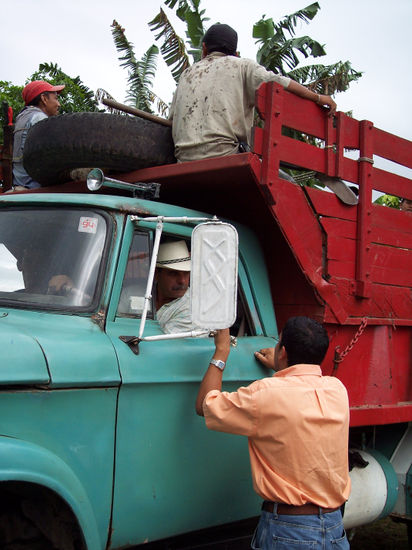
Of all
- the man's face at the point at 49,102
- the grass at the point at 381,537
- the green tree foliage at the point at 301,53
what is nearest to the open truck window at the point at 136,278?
the man's face at the point at 49,102

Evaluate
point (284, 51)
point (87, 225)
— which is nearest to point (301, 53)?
point (284, 51)

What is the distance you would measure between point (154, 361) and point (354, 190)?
6.26 feet

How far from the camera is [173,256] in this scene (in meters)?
3.09

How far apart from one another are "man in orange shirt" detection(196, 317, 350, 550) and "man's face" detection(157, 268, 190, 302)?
0.67 meters

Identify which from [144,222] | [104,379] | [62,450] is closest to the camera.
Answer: [62,450]

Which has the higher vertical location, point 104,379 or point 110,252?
point 110,252

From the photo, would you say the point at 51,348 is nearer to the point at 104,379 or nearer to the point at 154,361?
the point at 104,379

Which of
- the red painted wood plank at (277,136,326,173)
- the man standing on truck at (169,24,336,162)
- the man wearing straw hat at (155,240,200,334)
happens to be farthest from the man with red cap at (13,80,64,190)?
the red painted wood plank at (277,136,326,173)

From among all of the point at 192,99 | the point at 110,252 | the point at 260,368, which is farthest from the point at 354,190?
the point at 110,252

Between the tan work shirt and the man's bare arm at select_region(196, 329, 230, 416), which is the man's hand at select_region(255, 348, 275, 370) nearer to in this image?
the man's bare arm at select_region(196, 329, 230, 416)

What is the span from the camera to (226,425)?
2473 millimetres

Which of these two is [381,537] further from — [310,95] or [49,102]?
[49,102]

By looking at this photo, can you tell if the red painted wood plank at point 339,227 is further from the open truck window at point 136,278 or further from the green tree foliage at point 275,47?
the green tree foliage at point 275,47

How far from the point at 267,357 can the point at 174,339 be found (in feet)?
1.81
